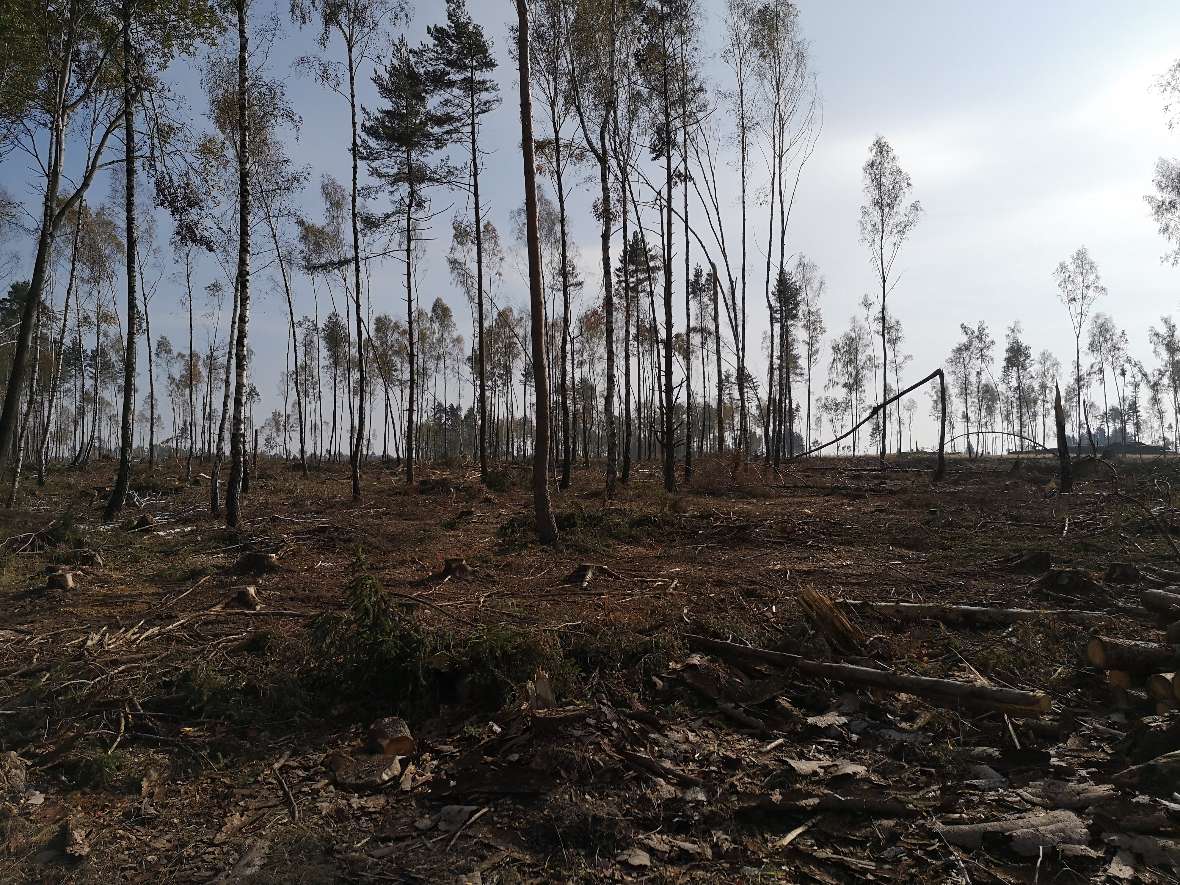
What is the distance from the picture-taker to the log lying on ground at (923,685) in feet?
13.1

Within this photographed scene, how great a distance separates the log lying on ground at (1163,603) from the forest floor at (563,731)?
1.15ft

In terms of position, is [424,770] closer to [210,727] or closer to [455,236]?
[210,727]

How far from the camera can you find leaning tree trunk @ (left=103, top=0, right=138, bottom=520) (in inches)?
504

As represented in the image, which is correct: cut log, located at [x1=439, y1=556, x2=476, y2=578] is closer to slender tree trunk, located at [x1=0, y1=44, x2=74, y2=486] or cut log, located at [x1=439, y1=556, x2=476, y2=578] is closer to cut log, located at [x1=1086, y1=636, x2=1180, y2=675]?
cut log, located at [x1=1086, y1=636, x2=1180, y2=675]

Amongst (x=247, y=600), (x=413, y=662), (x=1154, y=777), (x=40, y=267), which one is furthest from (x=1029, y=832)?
(x=40, y=267)

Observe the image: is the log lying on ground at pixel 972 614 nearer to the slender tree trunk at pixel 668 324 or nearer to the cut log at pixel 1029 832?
the cut log at pixel 1029 832

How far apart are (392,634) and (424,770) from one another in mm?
1181

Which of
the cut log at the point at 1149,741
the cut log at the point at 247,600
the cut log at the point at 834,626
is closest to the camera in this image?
the cut log at the point at 1149,741

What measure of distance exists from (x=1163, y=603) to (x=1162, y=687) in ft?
4.52


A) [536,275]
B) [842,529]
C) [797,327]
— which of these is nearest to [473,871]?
[536,275]

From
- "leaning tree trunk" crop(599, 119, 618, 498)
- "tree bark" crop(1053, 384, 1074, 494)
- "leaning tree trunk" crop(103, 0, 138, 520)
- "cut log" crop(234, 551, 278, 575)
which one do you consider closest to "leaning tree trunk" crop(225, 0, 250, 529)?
"leaning tree trunk" crop(103, 0, 138, 520)

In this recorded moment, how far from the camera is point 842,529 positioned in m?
11.5

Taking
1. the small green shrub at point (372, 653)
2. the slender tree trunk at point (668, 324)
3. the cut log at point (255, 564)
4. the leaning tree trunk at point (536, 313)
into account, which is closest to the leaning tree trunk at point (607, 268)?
the slender tree trunk at point (668, 324)

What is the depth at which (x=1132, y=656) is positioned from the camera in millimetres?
4324
